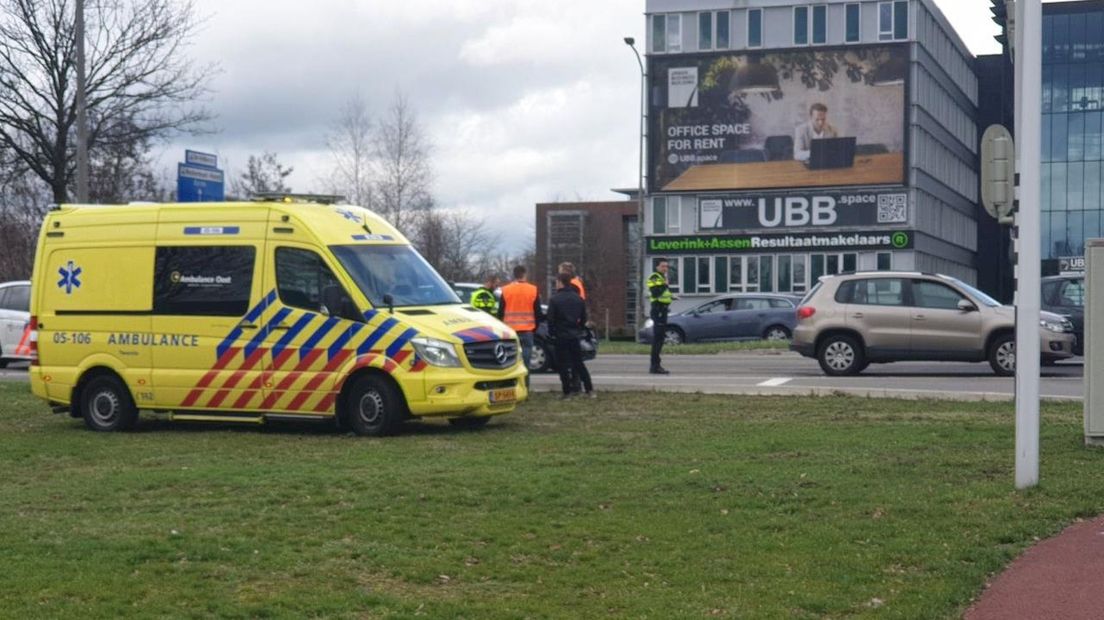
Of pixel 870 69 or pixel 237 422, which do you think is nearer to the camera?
pixel 237 422

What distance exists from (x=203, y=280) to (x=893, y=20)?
5927 centimetres

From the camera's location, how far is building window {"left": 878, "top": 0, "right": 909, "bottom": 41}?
227 feet

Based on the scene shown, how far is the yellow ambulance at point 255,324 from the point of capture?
14.6 m

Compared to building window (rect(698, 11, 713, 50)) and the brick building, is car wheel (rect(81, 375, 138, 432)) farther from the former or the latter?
the brick building

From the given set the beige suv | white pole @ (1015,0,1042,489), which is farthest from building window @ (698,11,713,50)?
white pole @ (1015,0,1042,489)

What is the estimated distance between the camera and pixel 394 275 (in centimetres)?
1523

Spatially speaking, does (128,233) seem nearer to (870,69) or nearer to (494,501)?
(494,501)

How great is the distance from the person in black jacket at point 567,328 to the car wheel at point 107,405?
5299 mm

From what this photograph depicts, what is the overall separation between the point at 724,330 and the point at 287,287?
75.4 feet

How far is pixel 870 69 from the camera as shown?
6838 cm

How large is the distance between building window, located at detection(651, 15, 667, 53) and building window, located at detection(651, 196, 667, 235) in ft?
24.2

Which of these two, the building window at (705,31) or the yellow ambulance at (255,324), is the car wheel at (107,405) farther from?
the building window at (705,31)

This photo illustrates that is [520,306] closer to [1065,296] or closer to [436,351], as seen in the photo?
[436,351]

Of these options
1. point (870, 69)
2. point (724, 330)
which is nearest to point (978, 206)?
point (870, 69)
